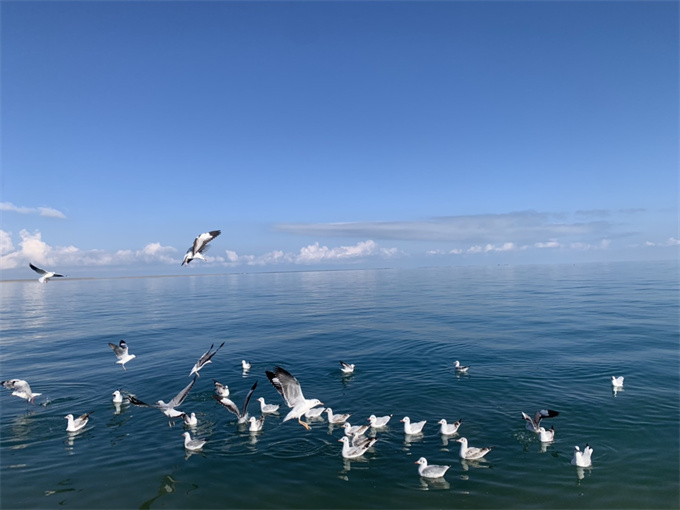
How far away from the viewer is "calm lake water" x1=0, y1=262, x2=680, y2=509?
12.1 metres

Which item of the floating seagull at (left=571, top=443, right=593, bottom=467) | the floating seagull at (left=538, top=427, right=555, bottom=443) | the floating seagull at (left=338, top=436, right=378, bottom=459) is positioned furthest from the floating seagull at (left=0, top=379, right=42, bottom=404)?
the floating seagull at (left=571, top=443, right=593, bottom=467)

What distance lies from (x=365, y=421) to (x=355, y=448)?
3209mm

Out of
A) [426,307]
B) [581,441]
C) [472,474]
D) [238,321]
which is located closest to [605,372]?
[581,441]

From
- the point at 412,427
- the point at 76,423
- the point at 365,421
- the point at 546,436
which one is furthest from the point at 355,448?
the point at 76,423

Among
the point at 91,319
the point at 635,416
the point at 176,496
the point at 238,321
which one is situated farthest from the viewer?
the point at 91,319

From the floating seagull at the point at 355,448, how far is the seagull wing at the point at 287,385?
2.47m

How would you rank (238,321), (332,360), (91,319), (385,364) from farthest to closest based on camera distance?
(91,319) → (238,321) → (332,360) → (385,364)

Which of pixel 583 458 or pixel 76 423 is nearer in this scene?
pixel 583 458

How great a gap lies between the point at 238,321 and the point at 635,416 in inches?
1585

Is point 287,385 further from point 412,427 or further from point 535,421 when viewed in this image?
point 535,421

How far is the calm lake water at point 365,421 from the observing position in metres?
12.1

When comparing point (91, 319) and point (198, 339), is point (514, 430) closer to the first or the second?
point (198, 339)

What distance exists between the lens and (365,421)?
1706 cm

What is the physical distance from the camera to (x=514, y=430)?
15.7 m
